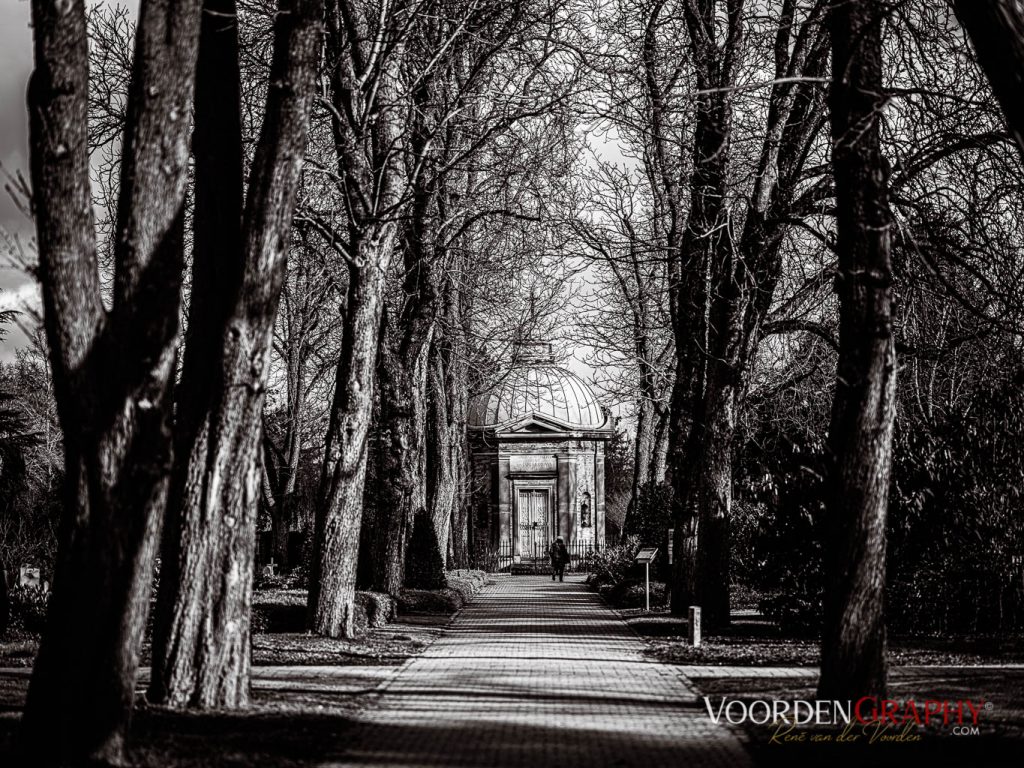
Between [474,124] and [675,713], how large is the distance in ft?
38.0

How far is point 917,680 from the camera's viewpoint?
12.2 meters

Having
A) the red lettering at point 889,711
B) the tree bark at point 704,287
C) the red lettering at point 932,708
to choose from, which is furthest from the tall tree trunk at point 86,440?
the tree bark at point 704,287

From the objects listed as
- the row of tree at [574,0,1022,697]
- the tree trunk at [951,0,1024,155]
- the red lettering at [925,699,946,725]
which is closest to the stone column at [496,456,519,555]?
the row of tree at [574,0,1022,697]

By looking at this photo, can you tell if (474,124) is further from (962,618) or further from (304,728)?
(304,728)

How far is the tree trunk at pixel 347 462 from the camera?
16.5 metres

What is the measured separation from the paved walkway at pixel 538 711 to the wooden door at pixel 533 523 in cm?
3837

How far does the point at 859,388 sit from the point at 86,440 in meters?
6.04

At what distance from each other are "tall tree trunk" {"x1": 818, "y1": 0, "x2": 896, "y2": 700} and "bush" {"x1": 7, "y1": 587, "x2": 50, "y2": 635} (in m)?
12.4

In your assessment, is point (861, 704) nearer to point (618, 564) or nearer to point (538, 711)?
point (538, 711)

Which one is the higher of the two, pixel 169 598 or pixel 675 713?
pixel 169 598

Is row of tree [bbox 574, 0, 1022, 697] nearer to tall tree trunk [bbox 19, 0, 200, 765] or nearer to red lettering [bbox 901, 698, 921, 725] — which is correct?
red lettering [bbox 901, 698, 921, 725]

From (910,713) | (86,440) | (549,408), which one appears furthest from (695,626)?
(549,408)

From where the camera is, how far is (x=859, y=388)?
9.90 meters

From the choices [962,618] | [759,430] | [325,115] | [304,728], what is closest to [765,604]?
[962,618]
